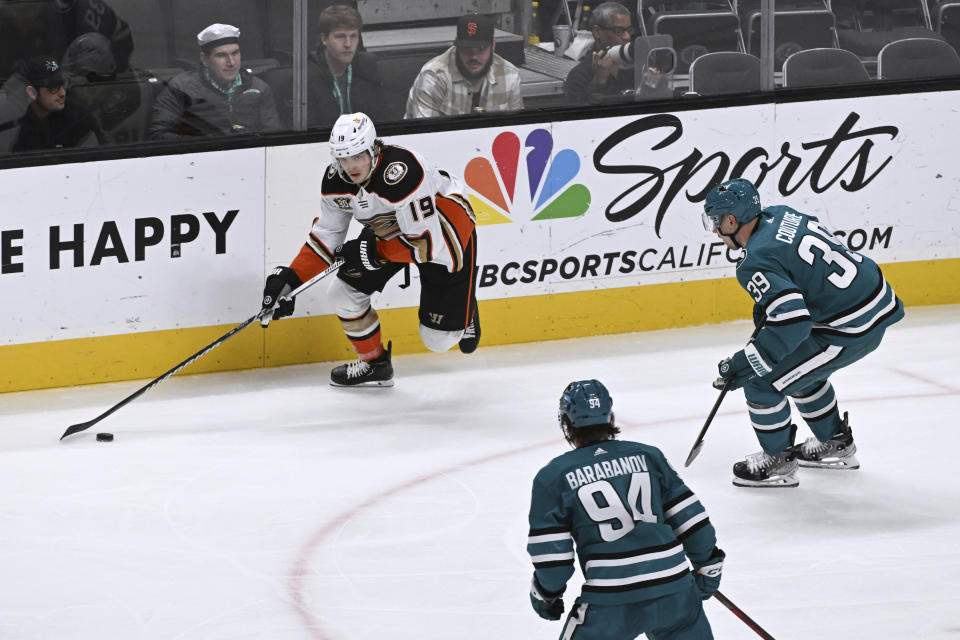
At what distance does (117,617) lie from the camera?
3.73 m

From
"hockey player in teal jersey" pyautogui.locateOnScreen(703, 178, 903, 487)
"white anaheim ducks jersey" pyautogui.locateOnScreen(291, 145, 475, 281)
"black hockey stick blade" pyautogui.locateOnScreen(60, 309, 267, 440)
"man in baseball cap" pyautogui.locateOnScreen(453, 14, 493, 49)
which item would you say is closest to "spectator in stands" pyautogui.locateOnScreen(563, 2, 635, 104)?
"man in baseball cap" pyautogui.locateOnScreen(453, 14, 493, 49)

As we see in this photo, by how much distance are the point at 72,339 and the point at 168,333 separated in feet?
1.22

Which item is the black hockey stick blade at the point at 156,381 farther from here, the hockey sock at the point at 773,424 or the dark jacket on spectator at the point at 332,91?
the hockey sock at the point at 773,424

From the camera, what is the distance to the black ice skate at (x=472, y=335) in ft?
19.1

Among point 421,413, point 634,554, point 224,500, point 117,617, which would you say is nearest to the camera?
point 634,554

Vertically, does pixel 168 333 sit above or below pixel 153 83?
below

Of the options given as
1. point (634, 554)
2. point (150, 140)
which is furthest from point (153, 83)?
point (634, 554)

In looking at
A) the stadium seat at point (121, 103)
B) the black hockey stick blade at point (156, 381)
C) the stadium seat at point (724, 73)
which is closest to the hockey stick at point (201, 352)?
the black hockey stick blade at point (156, 381)

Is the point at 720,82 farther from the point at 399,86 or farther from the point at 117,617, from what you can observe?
the point at 117,617

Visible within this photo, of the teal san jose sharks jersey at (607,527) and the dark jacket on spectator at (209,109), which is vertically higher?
the dark jacket on spectator at (209,109)

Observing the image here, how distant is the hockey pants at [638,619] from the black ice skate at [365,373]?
3103mm

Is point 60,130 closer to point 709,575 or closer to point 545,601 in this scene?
point 545,601

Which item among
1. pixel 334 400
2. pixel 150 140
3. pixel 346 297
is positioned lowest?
pixel 334 400

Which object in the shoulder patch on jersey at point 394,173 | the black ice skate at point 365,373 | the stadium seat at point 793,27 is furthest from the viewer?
the stadium seat at point 793,27
